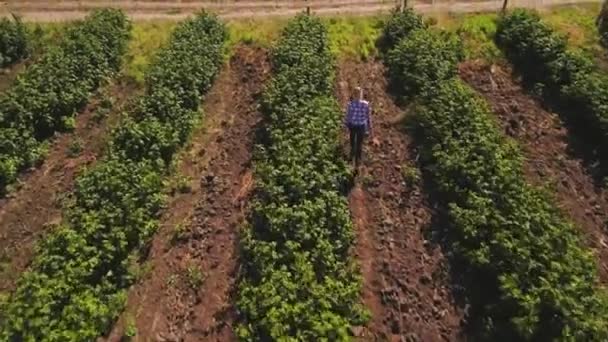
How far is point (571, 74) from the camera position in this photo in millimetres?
18688

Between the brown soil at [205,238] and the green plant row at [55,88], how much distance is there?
3679mm

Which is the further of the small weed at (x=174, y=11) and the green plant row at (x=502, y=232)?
the small weed at (x=174, y=11)

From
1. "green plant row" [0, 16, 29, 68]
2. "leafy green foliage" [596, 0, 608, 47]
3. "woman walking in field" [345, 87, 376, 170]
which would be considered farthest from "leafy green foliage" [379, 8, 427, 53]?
"green plant row" [0, 16, 29, 68]

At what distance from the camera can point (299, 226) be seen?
13969mm

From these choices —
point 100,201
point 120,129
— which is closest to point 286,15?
point 120,129

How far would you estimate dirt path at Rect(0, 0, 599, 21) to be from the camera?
891 inches

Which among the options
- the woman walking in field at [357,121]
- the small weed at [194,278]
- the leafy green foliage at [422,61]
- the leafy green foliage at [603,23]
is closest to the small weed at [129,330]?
the small weed at [194,278]

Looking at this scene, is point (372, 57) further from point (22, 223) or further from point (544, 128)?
point (22, 223)

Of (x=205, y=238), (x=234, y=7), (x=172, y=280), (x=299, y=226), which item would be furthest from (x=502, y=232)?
(x=234, y=7)

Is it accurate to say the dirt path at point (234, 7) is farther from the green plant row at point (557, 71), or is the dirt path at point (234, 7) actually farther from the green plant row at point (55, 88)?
the green plant row at point (557, 71)

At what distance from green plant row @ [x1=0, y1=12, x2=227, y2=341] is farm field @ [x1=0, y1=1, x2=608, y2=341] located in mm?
56

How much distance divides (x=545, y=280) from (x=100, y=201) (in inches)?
389

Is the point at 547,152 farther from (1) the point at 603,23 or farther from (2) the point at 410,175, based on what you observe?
(1) the point at 603,23

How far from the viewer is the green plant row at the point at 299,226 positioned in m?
12.6
